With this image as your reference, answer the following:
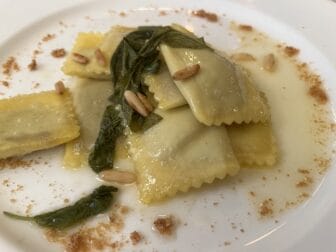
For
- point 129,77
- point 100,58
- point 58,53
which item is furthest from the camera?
point 58,53

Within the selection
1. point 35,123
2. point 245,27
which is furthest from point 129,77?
point 245,27

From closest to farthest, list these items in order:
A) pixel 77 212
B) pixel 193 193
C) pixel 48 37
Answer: pixel 77 212 < pixel 193 193 < pixel 48 37

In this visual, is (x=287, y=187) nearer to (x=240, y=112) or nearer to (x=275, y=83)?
(x=240, y=112)

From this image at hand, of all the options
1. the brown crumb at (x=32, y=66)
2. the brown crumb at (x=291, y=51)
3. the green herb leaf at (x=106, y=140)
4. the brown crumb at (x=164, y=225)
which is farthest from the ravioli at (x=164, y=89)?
the brown crumb at (x=291, y=51)

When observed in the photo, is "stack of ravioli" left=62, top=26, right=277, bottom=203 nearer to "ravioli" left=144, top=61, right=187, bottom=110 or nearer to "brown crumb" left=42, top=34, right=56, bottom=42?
"ravioli" left=144, top=61, right=187, bottom=110

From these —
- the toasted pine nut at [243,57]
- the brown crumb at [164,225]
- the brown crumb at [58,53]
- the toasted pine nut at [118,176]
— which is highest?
the toasted pine nut at [243,57]

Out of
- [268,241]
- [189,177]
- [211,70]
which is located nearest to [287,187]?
[268,241]

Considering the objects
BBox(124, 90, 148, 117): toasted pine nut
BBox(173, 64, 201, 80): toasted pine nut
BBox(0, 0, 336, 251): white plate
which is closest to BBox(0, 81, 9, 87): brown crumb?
BBox(0, 0, 336, 251): white plate

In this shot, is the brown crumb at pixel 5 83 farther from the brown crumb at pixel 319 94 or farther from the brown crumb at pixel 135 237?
the brown crumb at pixel 319 94

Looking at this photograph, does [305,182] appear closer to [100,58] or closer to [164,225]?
[164,225]
